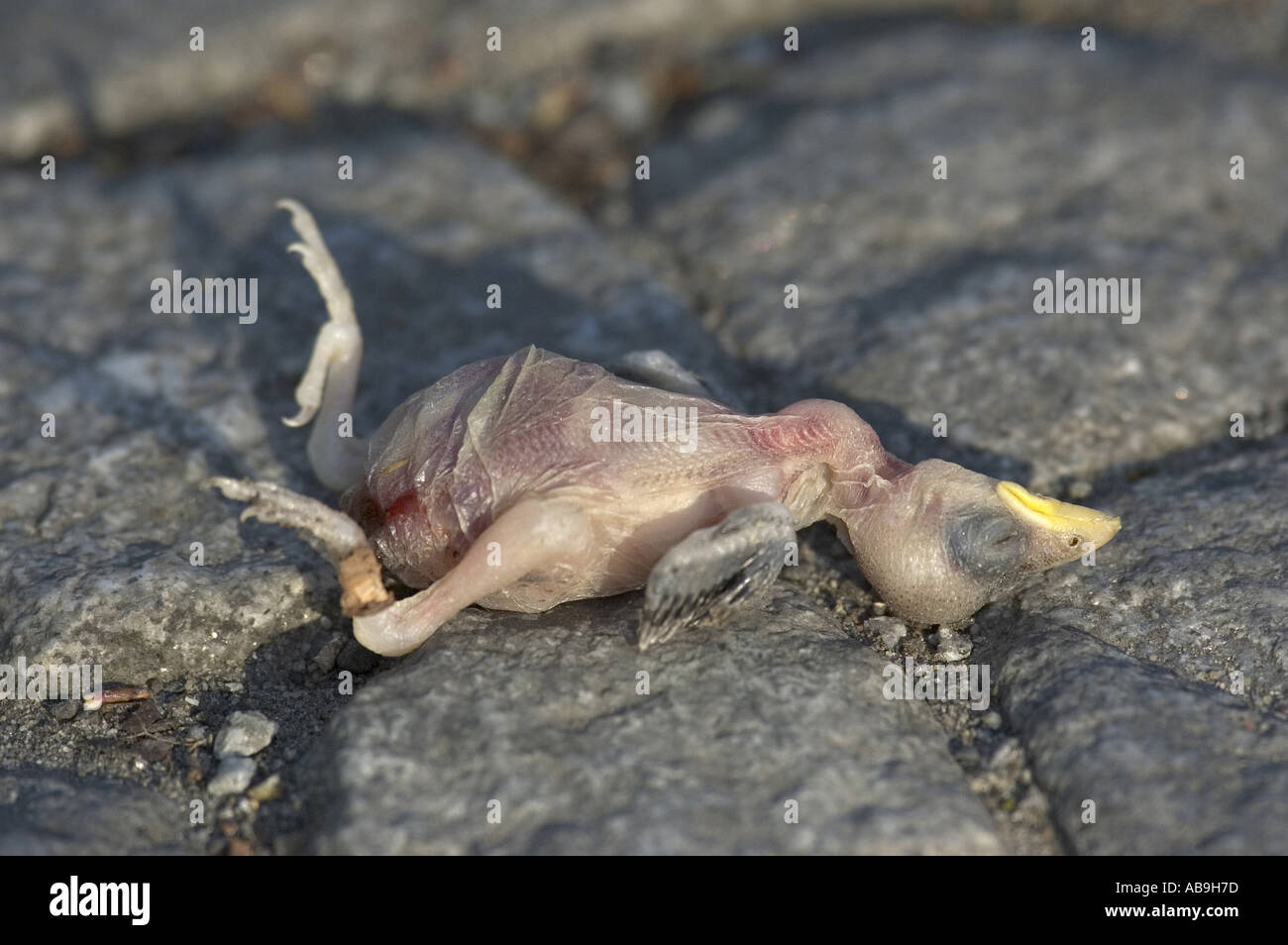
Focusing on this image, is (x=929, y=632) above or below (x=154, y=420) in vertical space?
below

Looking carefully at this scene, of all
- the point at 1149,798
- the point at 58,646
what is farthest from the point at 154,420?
the point at 1149,798

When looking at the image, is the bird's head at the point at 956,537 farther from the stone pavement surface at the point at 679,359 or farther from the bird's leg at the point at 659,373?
the bird's leg at the point at 659,373

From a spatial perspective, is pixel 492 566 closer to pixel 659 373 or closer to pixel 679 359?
pixel 659 373

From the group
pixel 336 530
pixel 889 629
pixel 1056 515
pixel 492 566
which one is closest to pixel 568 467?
pixel 492 566

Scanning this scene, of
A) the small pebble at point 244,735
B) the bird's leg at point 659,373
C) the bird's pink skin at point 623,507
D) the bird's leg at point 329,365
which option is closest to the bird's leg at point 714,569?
Answer: the bird's pink skin at point 623,507

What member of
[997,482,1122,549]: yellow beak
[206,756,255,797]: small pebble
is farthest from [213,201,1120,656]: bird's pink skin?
[206,756,255,797]: small pebble
